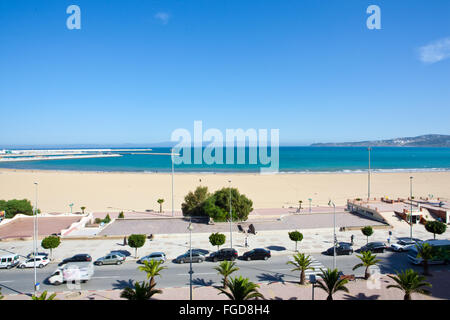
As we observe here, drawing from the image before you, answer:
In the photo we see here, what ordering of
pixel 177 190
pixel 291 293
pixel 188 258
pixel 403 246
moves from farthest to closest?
pixel 177 190 < pixel 403 246 < pixel 188 258 < pixel 291 293

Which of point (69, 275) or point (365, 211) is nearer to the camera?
point (69, 275)

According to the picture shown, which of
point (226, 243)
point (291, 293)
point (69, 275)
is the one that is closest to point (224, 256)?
point (226, 243)

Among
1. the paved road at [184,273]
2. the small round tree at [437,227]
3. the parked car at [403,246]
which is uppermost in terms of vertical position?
the small round tree at [437,227]

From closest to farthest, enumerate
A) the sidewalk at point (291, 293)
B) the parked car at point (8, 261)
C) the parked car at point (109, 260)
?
1. the sidewalk at point (291, 293)
2. the parked car at point (8, 261)
3. the parked car at point (109, 260)

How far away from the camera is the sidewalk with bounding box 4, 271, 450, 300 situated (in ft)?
44.6

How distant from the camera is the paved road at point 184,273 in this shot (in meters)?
15.4

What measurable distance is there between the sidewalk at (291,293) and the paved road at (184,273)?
2.59 ft

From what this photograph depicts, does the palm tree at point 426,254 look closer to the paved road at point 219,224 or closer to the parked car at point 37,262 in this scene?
the paved road at point 219,224

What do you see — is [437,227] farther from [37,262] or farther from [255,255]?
[37,262]

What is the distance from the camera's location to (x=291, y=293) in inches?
554

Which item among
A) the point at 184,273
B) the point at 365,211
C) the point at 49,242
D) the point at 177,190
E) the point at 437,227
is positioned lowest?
the point at 184,273

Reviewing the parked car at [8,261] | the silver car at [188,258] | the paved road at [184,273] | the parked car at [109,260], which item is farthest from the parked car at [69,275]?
the silver car at [188,258]

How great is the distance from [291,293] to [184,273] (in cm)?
642
